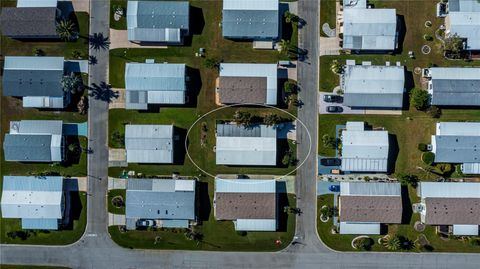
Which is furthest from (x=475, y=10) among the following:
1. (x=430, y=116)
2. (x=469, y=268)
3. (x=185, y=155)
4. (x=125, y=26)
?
(x=125, y=26)

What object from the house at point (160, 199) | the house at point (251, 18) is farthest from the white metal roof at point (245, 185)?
the house at point (251, 18)

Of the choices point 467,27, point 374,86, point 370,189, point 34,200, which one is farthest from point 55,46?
point 467,27

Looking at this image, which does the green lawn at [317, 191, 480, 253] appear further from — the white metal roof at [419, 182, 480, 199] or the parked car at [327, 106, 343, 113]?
the parked car at [327, 106, 343, 113]

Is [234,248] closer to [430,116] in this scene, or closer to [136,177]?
[136,177]

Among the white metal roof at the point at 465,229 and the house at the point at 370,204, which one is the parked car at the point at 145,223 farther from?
the white metal roof at the point at 465,229

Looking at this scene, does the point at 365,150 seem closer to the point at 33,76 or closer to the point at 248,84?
the point at 248,84
